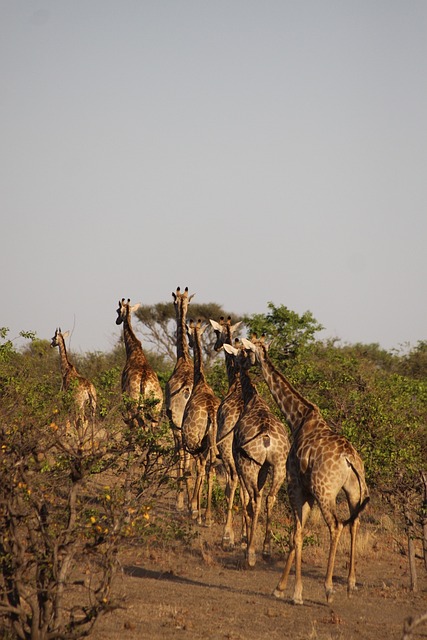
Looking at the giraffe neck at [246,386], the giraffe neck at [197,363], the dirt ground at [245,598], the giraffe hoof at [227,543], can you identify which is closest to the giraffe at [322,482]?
the dirt ground at [245,598]

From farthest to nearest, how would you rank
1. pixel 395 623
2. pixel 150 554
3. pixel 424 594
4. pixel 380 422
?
pixel 380 422 < pixel 150 554 < pixel 424 594 < pixel 395 623

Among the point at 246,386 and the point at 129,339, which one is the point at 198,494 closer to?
the point at 246,386

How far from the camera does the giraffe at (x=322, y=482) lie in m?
10.5

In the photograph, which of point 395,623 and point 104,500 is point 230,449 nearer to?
point 395,623

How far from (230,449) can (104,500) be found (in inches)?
276

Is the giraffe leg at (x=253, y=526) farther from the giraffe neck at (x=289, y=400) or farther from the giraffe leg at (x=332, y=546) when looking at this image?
the giraffe leg at (x=332, y=546)

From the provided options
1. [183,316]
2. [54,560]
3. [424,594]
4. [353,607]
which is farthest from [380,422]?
[54,560]

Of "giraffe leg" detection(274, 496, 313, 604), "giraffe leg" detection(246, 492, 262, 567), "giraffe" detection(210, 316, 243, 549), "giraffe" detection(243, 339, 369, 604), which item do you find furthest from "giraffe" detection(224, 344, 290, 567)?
"giraffe leg" detection(274, 496, 313, 604)

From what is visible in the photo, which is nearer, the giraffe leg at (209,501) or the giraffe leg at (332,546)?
the giraffe leg at (332,546)

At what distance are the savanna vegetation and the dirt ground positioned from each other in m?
0.42

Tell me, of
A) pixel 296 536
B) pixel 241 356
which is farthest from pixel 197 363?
pixel 296 536

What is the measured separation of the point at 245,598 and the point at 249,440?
2734 mm

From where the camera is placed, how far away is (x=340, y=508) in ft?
59.3

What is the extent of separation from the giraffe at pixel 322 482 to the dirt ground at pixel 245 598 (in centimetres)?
46
